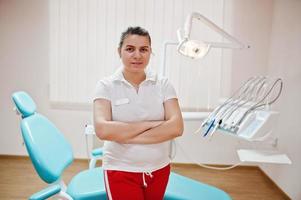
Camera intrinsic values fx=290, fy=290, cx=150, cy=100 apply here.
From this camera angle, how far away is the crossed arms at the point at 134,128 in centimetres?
118

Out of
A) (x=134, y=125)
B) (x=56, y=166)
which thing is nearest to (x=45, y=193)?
(x=56, y=166)

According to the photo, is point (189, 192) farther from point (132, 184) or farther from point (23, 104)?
point (23, 104)

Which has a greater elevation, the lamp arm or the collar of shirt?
the lamp arm

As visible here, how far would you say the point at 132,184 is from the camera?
119 centimetres

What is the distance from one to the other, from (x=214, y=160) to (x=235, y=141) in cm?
33

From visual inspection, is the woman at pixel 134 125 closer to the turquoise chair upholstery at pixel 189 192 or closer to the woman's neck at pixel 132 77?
the woman's neck at pixel 132 77

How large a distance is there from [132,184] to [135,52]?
0.55 m

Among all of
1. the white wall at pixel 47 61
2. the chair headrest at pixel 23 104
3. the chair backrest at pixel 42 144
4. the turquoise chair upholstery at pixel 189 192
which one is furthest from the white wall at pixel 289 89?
the chair headrest at pixel 23 104

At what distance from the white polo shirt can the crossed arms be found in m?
0.03

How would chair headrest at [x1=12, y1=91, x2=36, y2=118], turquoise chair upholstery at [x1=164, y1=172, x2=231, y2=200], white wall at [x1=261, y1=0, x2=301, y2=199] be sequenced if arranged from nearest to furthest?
chair headrest at [x1=12, y1=91, x2=36, y2=118] → turquoise chair upholstery at [x1=164, y1=172, x2=231, y2=200] → white wall at [x1=261, y1=0, x2=301, y2=199]

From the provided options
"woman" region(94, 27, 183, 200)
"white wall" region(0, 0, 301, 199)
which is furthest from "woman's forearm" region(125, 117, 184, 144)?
"white wall" region(0, 0, 301, 199)

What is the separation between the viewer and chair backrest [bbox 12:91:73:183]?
50.5 inches

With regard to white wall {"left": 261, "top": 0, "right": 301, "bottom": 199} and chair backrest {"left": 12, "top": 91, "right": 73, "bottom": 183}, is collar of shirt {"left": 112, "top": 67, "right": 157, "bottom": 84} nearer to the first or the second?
chair backrest {"left": 12, "top": 91, "right": 73, "bottom": 183}

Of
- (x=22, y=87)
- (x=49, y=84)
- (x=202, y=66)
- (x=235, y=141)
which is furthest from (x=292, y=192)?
(x=22, y=87)
